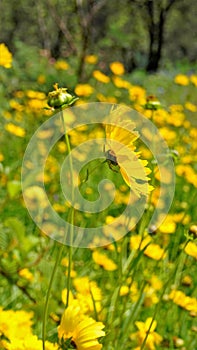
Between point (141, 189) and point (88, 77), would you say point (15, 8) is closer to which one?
point (88, 77)

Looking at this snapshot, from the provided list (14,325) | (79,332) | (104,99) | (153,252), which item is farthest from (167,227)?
(104,99)

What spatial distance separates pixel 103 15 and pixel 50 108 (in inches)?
241

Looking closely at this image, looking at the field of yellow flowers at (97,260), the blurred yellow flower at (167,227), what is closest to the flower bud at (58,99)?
the field of yellow flowers at (97,260)

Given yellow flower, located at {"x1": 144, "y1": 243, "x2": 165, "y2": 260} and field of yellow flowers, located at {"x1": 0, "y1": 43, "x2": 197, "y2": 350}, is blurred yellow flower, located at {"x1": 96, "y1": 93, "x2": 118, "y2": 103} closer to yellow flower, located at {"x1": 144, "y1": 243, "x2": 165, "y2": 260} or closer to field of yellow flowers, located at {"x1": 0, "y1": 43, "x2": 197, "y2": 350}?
field of yellow flowers, located at {"x1": 0, "y1": 43, "x2": 197, "y2": 350}

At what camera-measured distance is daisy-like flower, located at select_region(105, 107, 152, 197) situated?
54 centimetres

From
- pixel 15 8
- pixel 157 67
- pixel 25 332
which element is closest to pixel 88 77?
pixel 157 67

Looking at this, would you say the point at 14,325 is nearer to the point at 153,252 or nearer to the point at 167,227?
the point at 153,252

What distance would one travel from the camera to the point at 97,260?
1.24 metres

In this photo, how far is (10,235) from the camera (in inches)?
54.7

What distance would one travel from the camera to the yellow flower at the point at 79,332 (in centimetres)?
56

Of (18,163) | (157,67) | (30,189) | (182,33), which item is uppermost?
(182,33)

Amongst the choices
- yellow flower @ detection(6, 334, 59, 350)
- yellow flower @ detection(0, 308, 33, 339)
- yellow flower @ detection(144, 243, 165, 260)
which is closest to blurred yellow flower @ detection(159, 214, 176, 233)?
yellow flower @ detection(144, 243, 165, 260)

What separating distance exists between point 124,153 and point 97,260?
711mm

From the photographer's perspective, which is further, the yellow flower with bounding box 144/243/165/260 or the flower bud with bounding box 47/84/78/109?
the yellow flower with bounding box 144/243/165/260
